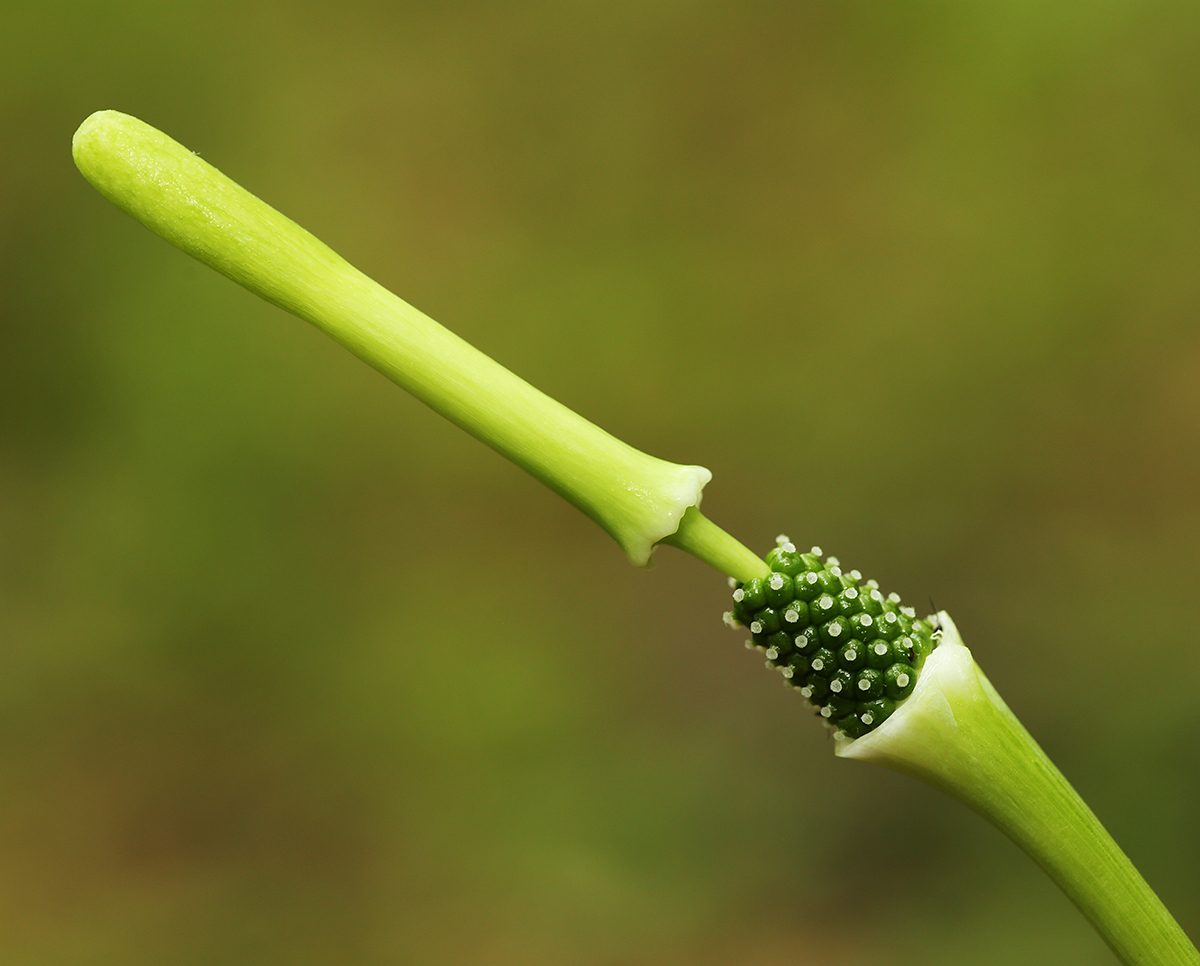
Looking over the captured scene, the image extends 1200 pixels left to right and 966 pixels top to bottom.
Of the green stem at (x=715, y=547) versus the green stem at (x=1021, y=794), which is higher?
the green stem at (x=715, y=547)

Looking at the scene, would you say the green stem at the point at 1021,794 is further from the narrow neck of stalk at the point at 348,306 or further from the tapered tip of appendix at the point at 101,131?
the tapered tip of appendix at the point at 101,131

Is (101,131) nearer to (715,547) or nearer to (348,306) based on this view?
(348,306)

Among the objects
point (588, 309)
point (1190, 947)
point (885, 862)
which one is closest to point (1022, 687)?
point (885, 862)

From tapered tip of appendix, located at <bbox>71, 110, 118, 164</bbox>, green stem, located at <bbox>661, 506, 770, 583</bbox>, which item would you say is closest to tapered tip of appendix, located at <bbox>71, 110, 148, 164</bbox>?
tapered tip of appendix, located at <bbox>71, 110, 118, 164</bbox>

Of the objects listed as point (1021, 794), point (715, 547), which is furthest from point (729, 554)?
point (1021, 794)

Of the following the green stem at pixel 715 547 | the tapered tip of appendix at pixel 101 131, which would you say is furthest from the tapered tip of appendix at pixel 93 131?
the green stem at pixel 715 547

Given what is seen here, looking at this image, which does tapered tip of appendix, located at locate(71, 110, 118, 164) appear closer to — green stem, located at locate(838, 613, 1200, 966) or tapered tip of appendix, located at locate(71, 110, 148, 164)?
tapered tip of appendix, located at locate(71, 110, 148, 164)

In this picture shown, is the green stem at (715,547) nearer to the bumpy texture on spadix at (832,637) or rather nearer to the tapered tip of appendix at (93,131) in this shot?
the bumpy texture on spadix at (832,637)
